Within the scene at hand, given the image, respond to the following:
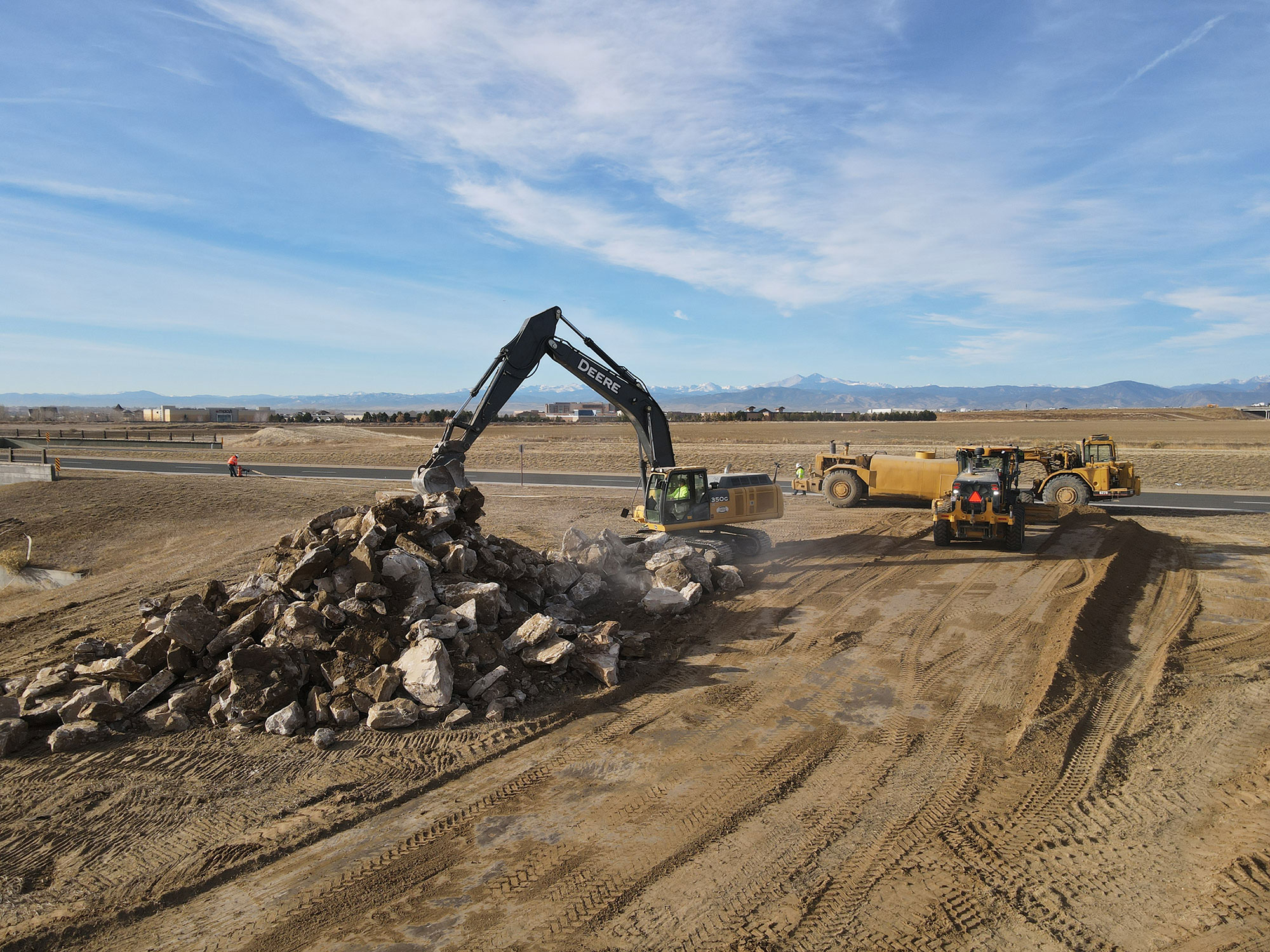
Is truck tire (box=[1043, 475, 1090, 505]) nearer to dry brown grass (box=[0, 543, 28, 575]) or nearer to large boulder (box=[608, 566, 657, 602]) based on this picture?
large boulder (box=[608, 566, 657, 602])

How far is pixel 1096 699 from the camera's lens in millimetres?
8820

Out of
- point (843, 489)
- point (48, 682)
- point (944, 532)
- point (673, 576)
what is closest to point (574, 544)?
point (673, 576)

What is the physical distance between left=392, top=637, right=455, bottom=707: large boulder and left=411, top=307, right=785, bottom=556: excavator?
522 centimetres

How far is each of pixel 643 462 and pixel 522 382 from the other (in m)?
3.44

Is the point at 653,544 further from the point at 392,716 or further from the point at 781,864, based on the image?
the point at 781,864

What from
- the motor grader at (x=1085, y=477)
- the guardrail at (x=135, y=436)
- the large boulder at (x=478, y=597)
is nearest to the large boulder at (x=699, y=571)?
the large boulder at (x=478, y=597)

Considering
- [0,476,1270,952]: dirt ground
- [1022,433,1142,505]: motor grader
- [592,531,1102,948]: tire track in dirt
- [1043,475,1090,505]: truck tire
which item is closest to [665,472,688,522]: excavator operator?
[0,476,1270,952]: dirt ground

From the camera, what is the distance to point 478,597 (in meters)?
9.84

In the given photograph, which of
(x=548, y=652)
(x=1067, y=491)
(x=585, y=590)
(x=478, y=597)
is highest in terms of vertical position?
(x=1067, y=491)

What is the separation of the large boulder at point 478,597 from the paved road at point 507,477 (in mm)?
19770

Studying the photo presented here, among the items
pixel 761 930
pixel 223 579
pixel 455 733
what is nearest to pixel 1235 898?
pixel 761 930

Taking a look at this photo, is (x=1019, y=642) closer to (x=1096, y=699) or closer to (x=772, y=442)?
(x=1096, y=699)

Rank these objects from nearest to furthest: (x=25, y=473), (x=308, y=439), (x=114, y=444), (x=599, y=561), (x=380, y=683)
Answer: (x=380, y=683), (x=599, y=561), (x=25, y=473), (x=114, y=444), (x=308, y=439)

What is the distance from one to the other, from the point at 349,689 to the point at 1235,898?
8.33m
